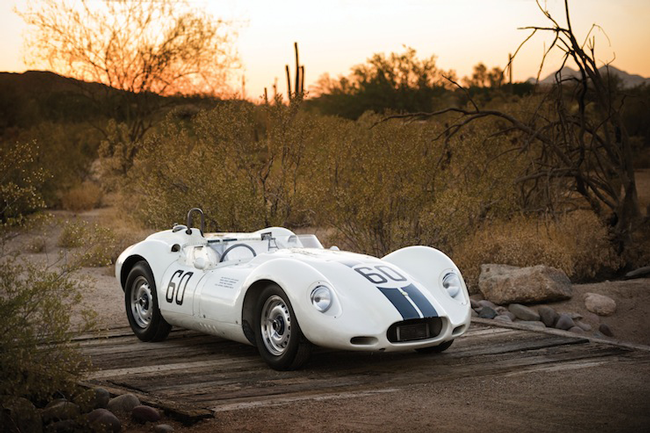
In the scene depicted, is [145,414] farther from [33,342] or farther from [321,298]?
[321,298]

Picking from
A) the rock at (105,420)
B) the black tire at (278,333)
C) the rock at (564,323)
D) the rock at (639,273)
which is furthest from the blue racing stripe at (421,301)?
the rock at (639,273)

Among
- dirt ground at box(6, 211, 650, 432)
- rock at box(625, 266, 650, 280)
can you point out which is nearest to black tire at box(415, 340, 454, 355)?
dirt ground at box(6, 211, 650, 432)

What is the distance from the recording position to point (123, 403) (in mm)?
6234

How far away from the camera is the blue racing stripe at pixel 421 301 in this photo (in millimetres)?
7379

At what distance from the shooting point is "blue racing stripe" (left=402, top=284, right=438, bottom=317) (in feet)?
24.2

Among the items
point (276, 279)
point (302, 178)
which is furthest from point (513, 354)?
point (302, 178)

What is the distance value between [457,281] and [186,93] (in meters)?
26.5

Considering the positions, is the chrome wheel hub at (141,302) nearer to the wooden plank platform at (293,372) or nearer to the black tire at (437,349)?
the wooden plank platform at (293,372)

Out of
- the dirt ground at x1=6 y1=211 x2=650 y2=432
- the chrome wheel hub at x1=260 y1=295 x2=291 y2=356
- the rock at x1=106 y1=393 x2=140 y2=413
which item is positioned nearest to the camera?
the dirt ground at x1=6 y1=211 x2=650 y2=432

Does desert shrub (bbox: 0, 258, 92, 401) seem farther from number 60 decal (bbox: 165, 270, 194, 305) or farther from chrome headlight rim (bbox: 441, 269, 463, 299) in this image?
chrome headlight rim (bbox: 441, 269, 463, 299)

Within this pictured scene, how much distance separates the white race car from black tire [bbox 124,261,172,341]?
0.01 metres

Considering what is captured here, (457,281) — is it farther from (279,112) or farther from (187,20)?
(187,20)

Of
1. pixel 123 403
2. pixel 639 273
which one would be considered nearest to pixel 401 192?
pixel 639 273

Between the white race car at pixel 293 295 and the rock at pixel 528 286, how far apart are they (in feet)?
12.9
